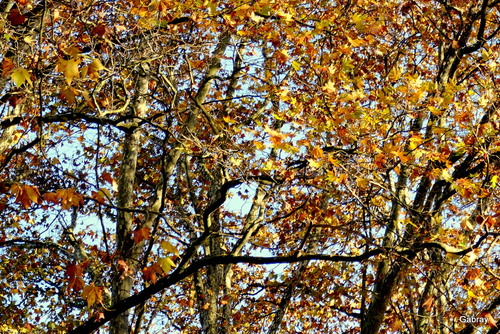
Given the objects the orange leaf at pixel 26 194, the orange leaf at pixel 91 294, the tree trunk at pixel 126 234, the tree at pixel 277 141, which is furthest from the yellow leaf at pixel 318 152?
Result: the orange leaf at pixel 26 194

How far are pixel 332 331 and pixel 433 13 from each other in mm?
10446

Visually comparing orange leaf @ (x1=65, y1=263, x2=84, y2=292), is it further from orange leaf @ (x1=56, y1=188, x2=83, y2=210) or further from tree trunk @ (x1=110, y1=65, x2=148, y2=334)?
tree trunk @ (x1=110, y1=65, x2=148, y2=334)

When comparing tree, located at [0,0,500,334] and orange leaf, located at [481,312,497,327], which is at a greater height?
tree, located at [0,0,500,334]

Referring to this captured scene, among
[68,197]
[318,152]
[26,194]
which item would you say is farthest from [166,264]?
[318,152]

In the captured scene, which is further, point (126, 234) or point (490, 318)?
point (126, 234)

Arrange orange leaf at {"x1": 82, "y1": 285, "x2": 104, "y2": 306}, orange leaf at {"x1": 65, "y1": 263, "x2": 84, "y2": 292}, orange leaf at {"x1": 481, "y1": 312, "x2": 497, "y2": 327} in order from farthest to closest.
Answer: orange leaf at {"x1": 481, "y1": 312, "x2": 497, "y2": 327} → orange leaf at {"x1": 82, "y1": 285, "x2": 104, "y2": 306} → orange leaf at {"x1": 65, "y1": 263, "x2": 84, "y2": 292}

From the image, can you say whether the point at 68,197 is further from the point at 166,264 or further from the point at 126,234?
the point at 126,234

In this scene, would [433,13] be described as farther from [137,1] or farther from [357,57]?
[137,1]

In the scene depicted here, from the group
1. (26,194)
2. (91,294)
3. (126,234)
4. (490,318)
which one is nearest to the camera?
(26,194)

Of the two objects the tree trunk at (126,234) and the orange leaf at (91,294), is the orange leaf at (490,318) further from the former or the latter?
the orange leaf at (91,294)

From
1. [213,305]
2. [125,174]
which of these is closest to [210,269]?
[213,305]

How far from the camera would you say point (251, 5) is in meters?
7.43

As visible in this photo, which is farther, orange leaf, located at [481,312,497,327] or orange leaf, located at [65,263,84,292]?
orange leaf, located at [481,312,497,327]

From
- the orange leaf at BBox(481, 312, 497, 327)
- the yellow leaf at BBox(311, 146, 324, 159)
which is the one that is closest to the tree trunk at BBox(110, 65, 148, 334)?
the yellow leaf at BBox(311, 146, 324, 159)
